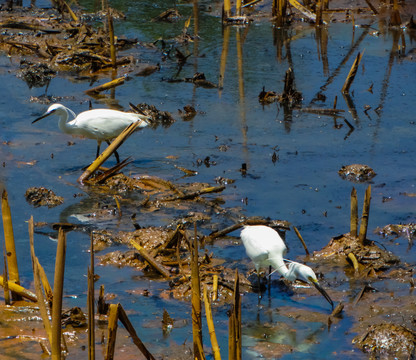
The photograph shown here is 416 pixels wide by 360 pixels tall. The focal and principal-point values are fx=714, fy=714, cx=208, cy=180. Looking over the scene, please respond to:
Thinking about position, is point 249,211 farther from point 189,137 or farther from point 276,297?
point 189,137

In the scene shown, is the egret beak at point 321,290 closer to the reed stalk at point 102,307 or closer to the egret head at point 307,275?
the egret head at point 307,275

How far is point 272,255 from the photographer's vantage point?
5703 mm

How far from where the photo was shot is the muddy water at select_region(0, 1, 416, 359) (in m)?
5.61

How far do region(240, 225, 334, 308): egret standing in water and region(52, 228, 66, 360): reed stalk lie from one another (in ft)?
8.56

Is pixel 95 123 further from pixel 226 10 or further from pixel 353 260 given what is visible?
pixel 226 10

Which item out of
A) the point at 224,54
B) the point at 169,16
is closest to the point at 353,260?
the point at 224,54

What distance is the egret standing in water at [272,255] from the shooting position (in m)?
5.46

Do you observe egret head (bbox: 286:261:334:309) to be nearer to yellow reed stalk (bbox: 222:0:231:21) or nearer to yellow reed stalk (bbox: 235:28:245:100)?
yellow reed stalk (bbox: 235:28:245:100)

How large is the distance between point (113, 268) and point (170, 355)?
1591 millimetres

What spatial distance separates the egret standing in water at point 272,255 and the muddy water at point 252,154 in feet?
0.82

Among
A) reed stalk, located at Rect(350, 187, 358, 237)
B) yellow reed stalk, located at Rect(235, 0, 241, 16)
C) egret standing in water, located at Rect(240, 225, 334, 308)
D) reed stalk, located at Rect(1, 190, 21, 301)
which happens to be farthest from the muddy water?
yellow reed stalk, located at Rect(235, 0, 241, 16)

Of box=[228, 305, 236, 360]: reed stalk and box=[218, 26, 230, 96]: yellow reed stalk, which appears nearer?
box=[228, 305, 236, 360]: reed stalk

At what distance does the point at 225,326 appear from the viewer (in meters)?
5.27

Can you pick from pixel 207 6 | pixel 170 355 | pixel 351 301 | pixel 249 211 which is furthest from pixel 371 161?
pixel 207 6
